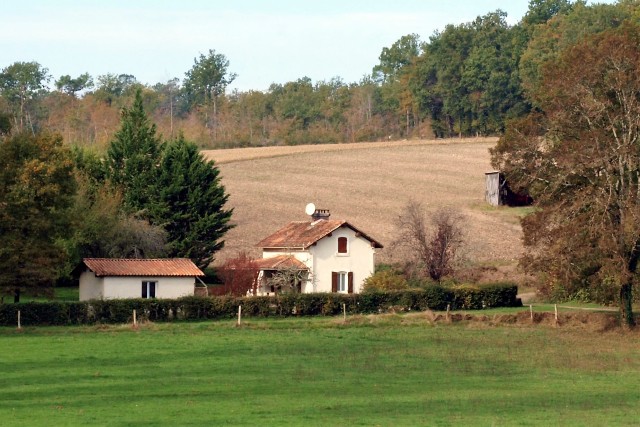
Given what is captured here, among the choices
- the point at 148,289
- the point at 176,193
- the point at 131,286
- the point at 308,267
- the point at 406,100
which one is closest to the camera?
the point at 131,286

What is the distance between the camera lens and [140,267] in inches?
2603

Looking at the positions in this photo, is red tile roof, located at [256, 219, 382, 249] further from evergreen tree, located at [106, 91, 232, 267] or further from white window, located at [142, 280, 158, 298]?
white window, located at [142, 280, 158, 298]

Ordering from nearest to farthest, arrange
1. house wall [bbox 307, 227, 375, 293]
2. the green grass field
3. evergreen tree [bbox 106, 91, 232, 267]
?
the green grass field < house wall [bbox 307, 227, 375, 293] < evergreen tree [bbox 106, 91, 232, 267]

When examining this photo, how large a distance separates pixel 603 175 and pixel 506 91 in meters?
97.5

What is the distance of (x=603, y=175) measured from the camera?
52.3 meters

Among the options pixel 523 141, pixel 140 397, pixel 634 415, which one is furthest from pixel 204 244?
pixel 634 415

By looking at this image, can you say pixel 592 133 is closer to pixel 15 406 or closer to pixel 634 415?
pixel 634 415

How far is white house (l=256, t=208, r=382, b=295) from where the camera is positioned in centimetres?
7106

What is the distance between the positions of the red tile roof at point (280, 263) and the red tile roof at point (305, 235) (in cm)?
92

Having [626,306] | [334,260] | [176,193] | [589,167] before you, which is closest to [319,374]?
[589,167]

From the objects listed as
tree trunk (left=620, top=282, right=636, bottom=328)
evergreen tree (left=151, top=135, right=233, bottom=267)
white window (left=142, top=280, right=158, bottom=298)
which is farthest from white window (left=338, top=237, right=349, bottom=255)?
tree trunk (left=620, top=282, right=636, bottom=328)

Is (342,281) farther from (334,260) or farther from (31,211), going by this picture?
(31,211)

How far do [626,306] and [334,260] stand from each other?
76.9ft

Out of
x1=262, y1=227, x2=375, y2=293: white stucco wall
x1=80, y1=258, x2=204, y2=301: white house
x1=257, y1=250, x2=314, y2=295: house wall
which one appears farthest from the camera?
x1=262, y1=227, x2=375, y2=293: white stucco wall
